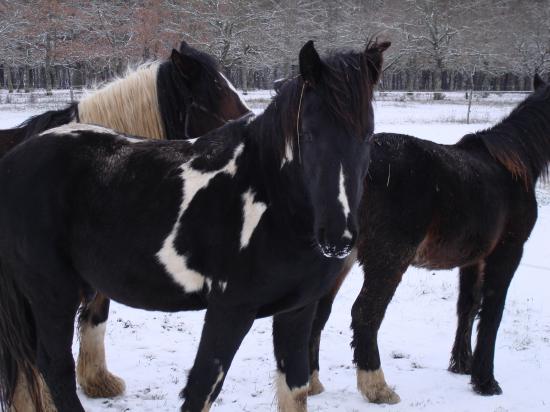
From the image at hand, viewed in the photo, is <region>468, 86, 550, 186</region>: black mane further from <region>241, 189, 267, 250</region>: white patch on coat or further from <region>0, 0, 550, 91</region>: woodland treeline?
<region>0, 0, 550, 91</region>: woodland treeline

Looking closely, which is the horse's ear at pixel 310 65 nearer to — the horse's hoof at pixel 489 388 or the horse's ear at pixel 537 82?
the horse's hoof at pixel 489 388

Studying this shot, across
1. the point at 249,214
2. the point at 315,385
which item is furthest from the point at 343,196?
the point at 315,385

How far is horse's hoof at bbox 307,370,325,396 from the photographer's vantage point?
3.76 meters

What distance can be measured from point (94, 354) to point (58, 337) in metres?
1.06

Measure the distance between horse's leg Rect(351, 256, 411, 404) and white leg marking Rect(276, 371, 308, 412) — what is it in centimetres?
110

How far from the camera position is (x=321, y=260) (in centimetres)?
221

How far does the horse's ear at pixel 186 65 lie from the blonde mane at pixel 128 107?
225 millimetres

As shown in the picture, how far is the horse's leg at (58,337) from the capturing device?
257 centimetres

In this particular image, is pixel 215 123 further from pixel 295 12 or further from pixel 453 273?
pixel 295 12

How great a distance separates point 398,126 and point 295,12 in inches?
926

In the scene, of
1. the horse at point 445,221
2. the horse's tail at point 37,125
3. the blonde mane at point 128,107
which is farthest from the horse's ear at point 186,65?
the horse at point 445,221

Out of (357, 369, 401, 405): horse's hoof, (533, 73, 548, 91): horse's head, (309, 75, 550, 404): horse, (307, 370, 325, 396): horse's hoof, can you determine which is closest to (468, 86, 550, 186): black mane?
(309, 75, 550, 404): horse

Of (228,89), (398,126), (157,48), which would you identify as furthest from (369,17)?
(228,89)

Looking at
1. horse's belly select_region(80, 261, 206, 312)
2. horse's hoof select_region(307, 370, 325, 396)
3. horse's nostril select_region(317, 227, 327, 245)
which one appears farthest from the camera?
horse's hoof select_region(307, 370, 325, 396)
